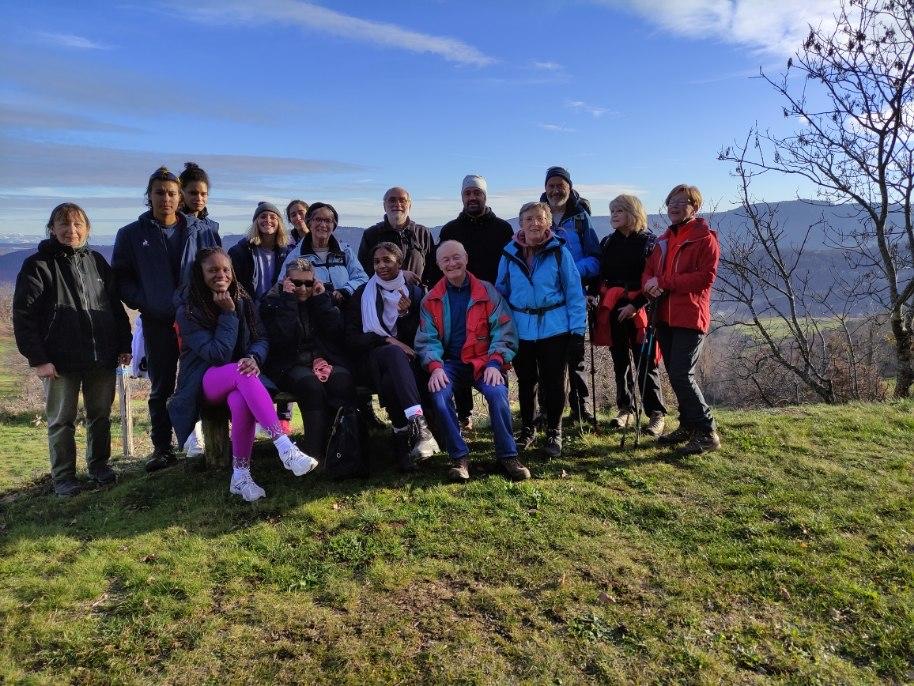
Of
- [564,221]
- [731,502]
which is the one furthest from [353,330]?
[731,502]

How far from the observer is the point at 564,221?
256 inches

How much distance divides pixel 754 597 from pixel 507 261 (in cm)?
370

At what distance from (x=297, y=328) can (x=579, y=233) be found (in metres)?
3.37

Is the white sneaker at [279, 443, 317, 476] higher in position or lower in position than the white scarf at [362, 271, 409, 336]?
lower

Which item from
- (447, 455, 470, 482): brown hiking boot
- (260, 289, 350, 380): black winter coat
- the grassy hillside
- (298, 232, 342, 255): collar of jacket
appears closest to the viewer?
the grassy hillside

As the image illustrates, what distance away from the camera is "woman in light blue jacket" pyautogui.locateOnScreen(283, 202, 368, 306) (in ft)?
20.1

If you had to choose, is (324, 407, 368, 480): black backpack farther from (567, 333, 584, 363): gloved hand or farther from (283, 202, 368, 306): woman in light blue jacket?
(567, 333, 584, 363): gloved hand

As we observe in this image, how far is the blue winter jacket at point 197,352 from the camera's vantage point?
5.14 metres

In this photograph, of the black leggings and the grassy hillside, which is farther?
the black leggings

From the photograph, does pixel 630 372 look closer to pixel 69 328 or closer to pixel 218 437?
pixel 218 437

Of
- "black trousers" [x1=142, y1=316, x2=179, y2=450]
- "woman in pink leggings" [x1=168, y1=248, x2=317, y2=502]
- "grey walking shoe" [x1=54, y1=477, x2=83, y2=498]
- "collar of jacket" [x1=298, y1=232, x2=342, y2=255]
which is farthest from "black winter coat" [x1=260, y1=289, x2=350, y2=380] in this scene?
"grey walking shoe" [x1=54, y1=477, x2=83, y2=498]

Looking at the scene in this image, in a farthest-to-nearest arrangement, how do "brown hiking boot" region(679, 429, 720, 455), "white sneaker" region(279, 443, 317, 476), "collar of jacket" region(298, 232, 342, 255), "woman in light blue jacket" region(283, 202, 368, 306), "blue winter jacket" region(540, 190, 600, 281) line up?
"blue winter jacket" region(540, 190, 600, 281) < "collar of jacket" region(298, 232, 342, 255) < "woman in light blue jacket" region(283, 202, 368, 306) < "brown hiking boot" region(679, 429, 720, 455) < "white sneaker" region(279, 443, 317, 476)

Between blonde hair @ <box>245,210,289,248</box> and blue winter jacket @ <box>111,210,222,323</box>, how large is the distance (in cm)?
66

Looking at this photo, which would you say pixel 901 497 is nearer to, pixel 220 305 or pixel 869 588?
pixel 869 588
